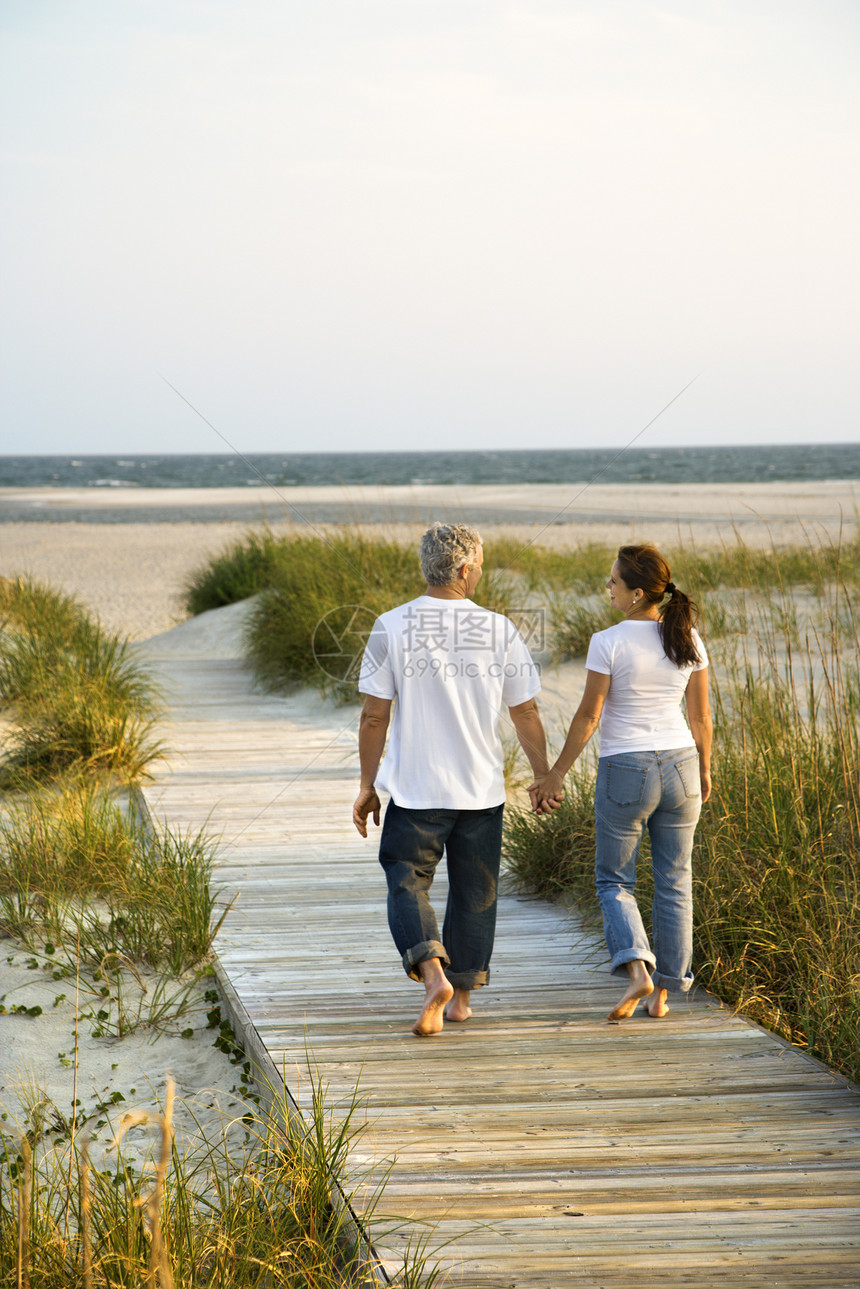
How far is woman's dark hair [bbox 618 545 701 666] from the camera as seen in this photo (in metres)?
3.16

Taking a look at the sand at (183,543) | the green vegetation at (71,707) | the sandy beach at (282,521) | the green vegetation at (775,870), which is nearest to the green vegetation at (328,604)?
the sand at (183,543)

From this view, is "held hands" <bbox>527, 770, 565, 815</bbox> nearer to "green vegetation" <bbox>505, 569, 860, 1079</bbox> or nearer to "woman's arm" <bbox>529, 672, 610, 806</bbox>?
"woman's arm" <bbox>529, 672, 610, 806</bbox>

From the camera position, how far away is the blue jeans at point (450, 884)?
10.2 ft

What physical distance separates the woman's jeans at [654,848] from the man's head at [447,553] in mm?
780

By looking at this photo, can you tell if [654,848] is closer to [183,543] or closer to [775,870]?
[775,870]

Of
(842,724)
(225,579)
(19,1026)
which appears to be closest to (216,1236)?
(19,1026)

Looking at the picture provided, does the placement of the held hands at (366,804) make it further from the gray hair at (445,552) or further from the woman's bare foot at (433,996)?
the gray hair at (445,552)

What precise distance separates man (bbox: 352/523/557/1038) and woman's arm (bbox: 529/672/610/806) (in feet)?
0.33

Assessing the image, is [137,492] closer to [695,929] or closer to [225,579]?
[225,579]

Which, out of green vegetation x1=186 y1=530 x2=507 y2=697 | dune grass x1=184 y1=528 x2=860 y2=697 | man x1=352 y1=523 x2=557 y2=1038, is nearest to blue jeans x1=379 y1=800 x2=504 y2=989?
man x1=352 y1=523 x2=557 y2=1038

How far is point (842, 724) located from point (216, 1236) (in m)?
3.25

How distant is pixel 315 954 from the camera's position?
3.86 metres

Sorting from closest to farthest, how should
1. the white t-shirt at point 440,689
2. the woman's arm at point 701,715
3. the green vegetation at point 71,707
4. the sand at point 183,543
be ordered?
the white t-shirt at point 440,689
the woman's arm at point 701,715
the sand at point 183,543
the green vegetation at point 71,707

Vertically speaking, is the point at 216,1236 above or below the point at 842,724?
below
